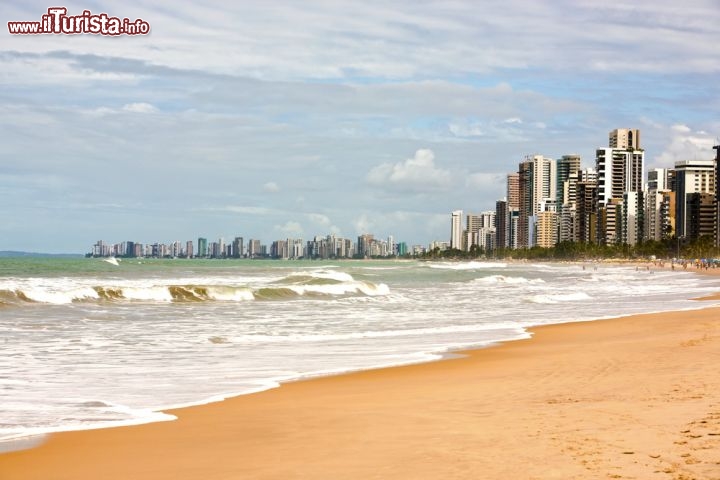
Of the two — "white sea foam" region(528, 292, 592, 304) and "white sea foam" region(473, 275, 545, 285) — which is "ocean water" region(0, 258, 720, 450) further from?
"white sea foam" region(473, 275, 545, 285)

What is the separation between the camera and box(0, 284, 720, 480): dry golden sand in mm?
6938

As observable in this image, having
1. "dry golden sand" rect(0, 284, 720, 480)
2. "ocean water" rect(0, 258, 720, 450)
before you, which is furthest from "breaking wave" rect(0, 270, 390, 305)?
"dry golden sand" rect(0, 284, 720, 480)

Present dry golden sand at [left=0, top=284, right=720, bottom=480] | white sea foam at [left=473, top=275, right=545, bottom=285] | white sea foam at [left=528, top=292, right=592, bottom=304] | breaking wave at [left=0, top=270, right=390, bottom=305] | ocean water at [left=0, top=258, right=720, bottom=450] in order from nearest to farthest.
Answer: dry golden sand at [left=0, top=284, right=720, bottom=480], ocean water at [left=0, top=258, right=720, bottom=450], breaking wave at [left=0, top=270, right=390, bottom=305], white sea foam at [left=528, top=292, right=592, bottom=304], white sea foam at [left=473, top=275, right=545, bottom=285]

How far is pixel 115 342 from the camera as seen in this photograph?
18938 millimetres

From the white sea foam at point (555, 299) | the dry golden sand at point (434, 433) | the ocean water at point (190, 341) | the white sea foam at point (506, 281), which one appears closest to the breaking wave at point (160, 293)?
the ocean water at point (190, 341)

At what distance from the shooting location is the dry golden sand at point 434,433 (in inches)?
273

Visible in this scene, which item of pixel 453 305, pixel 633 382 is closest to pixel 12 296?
pixel 453 305

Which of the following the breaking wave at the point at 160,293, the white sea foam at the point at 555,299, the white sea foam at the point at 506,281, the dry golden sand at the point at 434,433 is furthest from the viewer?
the white sea foam at the point at 506,281

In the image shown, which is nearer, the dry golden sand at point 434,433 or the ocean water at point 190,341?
the dry golden sand at point 434,433

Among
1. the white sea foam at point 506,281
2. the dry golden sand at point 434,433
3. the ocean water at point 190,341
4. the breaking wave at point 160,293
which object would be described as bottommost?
the white sea foam at point 506,281

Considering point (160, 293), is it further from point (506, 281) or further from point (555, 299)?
point (506, 281)

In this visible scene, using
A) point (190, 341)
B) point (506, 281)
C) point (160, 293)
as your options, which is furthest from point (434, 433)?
point (506, 281)

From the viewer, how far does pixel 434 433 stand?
8.46 meters

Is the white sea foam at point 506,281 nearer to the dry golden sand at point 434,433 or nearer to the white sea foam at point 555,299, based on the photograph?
the white sea foam at point 555,299
